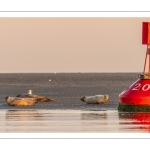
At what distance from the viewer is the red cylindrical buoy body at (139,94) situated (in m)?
19.9

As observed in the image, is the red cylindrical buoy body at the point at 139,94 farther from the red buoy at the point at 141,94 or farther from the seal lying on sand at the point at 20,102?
the seal lying on sand at the point at 20,102

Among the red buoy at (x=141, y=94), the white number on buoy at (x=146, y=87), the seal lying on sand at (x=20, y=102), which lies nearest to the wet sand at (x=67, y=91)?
the seal lying on sand at (x=20, y=102)

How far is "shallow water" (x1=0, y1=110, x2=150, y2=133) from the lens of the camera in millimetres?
15625

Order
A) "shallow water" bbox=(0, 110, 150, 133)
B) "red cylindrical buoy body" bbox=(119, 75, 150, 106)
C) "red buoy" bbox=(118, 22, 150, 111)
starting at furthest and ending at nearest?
1. "red cylindrical buoy body" bbox=(119, 75, 150, 106)
2. "red buoy" bbox=(118, 22, 150, 111)
3. "shallow water" bbox=(0, 110, 150, 133)

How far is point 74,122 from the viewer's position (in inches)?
687

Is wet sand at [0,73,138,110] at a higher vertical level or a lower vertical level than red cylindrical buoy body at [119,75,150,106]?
higher

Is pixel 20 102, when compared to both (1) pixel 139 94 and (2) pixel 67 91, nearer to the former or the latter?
(1) pixel 139 94

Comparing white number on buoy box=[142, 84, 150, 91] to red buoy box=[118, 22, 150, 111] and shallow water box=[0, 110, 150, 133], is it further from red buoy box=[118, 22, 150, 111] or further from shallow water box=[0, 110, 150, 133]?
shallow water box=[0, 110, 150, 133]

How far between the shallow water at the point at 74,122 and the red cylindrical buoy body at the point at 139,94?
14.2 inches

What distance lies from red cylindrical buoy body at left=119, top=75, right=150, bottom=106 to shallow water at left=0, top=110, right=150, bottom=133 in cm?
36

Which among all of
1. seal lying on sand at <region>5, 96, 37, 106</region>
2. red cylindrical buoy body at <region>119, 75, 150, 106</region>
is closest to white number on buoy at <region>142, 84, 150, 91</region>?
red cylindrical buoy body at <region>119, 75, 150, 106</region>
